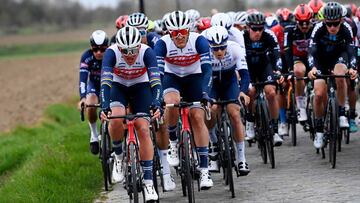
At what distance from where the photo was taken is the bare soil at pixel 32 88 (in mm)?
28094

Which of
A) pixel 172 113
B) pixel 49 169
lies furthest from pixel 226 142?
pixel 49 169

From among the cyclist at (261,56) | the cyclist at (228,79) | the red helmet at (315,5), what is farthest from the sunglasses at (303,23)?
the cyclist at (228,79)

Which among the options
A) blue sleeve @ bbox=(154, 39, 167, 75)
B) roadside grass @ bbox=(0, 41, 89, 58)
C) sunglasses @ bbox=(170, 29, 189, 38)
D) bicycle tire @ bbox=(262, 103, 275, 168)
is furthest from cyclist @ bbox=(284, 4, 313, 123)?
roadside grass @ bbox=(0, 41, 89, 58)

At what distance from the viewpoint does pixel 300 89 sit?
49.0ft

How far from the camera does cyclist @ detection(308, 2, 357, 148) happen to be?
1187 cm

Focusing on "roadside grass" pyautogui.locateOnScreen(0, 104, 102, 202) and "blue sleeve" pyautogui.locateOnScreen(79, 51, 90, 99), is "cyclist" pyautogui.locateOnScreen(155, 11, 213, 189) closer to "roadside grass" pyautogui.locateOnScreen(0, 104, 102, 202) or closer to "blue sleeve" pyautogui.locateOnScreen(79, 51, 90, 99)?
"roadside grass" pyautogui.locateOnScreen(0, 104, 102, 202)

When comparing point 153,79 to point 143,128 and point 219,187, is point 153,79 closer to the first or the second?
point 143,128

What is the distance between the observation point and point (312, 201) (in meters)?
9.30

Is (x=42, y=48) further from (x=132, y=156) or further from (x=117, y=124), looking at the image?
(x=132, y=156)

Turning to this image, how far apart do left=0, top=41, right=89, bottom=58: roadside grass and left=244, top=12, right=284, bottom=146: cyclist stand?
7681cm

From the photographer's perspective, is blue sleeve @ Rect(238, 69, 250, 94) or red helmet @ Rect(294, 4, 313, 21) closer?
blue sleeve @ Rect(238, 69, 250, 94)

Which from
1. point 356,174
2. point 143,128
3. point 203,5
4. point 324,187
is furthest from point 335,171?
point 203,5

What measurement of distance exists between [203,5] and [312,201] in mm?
77937

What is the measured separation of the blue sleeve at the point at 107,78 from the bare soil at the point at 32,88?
49.9 feet
